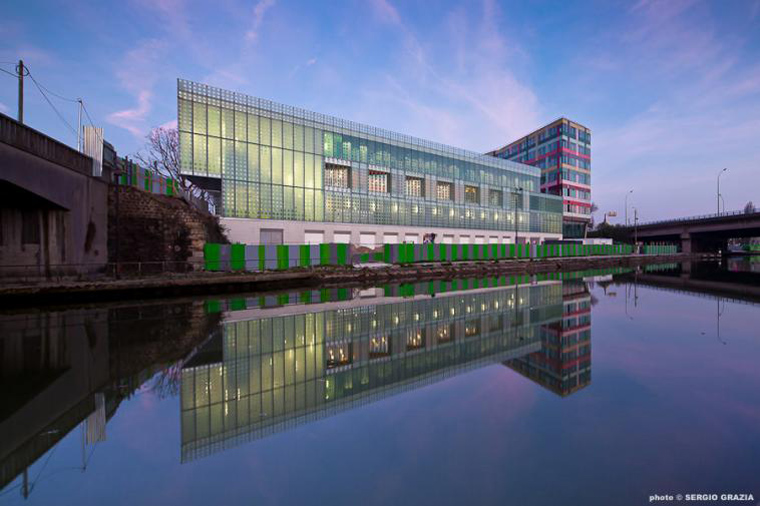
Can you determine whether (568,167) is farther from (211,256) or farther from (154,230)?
(154,230)

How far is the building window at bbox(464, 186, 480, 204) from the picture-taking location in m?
60.3

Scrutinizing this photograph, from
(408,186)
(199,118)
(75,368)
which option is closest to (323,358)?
(75,368)

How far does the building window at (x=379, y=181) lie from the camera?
164 ft

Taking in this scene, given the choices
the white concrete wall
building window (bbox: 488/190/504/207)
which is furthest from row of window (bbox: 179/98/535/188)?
the white concrete wall

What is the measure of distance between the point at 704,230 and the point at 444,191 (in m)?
69.0

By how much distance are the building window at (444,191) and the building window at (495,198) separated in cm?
1025

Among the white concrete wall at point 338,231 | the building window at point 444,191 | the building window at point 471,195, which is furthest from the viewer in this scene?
the building window at point 471,195

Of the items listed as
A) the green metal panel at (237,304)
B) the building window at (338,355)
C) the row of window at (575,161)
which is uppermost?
the row of window at (575,161)

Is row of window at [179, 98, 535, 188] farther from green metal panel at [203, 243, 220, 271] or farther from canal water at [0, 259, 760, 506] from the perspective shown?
canal water at [0, 259, 760, 506]

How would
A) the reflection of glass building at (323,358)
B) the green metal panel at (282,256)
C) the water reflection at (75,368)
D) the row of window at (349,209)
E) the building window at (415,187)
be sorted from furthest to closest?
the building window at (415,187)
the row of window at (349,209)
the green metal panel at (282,256)
the reflection of glass building at (323,358)
the water reflection at (75,368)

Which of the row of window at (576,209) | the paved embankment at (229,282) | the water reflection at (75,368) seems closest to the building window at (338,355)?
the water reflection at (75,368)

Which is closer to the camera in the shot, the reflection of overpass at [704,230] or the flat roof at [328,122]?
the flat roof at [328,122]

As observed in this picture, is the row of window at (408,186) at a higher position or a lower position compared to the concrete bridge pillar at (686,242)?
higher

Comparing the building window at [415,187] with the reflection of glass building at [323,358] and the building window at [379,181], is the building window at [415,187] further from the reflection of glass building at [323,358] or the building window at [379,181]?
the reflection of glass building at [323,358]
